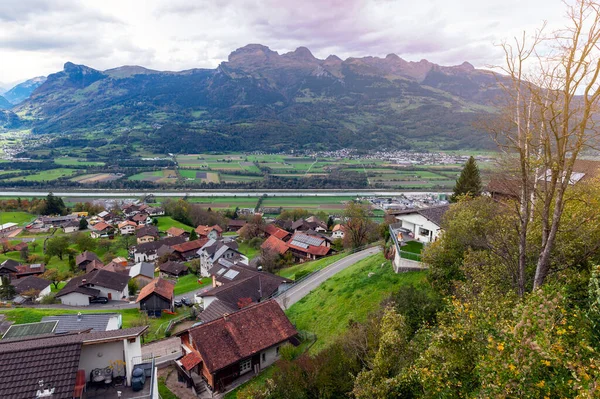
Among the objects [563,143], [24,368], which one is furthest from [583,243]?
[24,368]

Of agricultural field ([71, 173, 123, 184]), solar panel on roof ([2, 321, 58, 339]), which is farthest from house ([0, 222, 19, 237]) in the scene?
solar panel on roof ([2, 321, 58, 339])

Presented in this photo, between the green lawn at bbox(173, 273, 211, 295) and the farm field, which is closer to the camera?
the green lawn at bbox(173, 273, 211, 295)

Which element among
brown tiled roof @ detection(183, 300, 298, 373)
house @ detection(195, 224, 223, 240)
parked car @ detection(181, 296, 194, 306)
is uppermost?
brown tiled roof @ detection(183, 300, 298, 373)

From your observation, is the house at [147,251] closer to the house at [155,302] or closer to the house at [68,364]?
the house at [155,302]

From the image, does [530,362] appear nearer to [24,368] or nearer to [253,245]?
[24,368]

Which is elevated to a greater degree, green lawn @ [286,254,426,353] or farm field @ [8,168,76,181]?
green lawn @ [286,254,426,353]

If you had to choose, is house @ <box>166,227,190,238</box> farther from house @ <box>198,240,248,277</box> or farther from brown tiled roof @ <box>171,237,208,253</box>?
house @ <box>198,240,248,277</box>

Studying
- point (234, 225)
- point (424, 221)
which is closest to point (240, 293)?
point (424, 221)

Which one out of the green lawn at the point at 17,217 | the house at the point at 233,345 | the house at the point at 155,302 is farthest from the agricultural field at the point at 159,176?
the house at the point at 233,345
